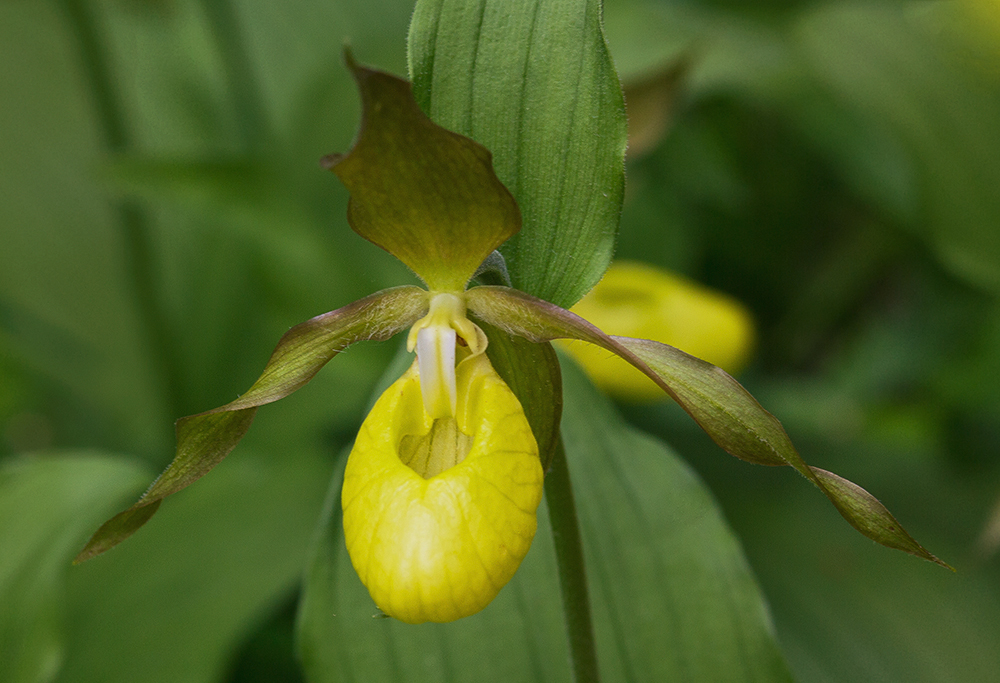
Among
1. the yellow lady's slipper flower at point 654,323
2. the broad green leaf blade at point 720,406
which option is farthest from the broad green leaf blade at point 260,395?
the yellow lady's slipper flower at point 654,323

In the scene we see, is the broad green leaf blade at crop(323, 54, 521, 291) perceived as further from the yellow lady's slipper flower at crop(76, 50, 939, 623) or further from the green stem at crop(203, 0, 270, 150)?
the green stem at crop(203, 0, 270, 150)

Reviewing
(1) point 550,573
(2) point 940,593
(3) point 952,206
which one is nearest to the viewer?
(1) point 550,573

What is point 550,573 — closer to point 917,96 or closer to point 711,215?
point 917,96

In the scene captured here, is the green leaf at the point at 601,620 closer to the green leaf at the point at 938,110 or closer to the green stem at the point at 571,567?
the green stem at the point at 571,567

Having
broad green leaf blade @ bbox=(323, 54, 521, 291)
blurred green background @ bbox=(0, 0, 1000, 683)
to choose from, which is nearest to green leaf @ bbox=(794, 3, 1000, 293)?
blurred green background @ bbox=(0, 0, 1000, 683)

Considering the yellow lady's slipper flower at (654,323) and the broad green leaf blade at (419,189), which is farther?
the yellow lady's slipper flower at (654,323)

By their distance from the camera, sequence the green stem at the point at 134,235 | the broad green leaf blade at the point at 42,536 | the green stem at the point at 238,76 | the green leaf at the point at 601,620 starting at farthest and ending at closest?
the green stem at the point at 238,76 → the green stem at the point at 134,235 → the broad green leaf blade at the point at 42,536 → the green leaf at the point at 601,620

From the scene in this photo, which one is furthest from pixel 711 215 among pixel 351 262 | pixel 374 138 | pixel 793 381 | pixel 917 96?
pixel 374 138
